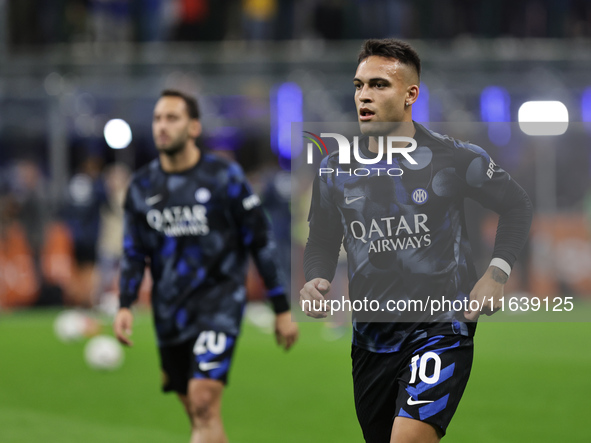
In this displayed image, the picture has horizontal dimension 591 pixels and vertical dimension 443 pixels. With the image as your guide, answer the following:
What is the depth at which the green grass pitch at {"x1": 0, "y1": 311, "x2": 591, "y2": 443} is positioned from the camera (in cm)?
754

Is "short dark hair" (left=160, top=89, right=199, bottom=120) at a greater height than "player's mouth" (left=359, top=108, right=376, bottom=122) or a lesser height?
lesser

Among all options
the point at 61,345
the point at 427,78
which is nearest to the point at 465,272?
the point at 61,345

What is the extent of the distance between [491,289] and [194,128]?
9.75 ft

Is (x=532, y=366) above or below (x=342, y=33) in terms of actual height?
below

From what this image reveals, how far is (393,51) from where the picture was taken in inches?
146

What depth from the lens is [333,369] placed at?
35.8 feet

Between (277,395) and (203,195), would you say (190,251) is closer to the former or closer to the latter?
(203,195)

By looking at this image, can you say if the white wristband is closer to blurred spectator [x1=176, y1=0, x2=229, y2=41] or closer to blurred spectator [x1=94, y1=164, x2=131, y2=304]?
blurred spectator [x1=94, y1=164, x2=131, y2=304]

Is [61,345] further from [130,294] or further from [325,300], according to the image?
[325,300]

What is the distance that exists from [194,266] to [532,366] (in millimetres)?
6194

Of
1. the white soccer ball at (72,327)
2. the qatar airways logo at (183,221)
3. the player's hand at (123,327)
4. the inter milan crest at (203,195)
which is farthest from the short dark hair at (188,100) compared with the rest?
the white soccer ball at (72,327)

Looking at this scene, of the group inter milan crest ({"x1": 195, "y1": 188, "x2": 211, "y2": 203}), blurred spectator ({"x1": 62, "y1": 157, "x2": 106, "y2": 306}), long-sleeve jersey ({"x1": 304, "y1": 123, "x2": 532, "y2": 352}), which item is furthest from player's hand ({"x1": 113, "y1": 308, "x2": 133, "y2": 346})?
blurred spectator ({"x1": 62, "y1": 157, "x2": 106, "y2": 306})

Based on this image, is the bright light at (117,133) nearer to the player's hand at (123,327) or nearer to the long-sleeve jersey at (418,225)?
the player's hand at (123,327)

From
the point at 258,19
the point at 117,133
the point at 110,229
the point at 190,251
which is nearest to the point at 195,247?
the point at 190,251
